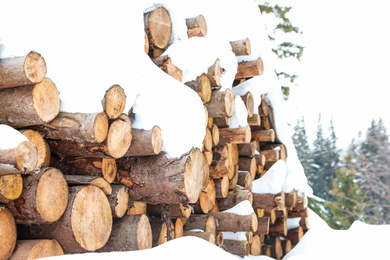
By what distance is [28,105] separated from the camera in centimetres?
147

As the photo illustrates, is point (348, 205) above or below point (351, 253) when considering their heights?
below

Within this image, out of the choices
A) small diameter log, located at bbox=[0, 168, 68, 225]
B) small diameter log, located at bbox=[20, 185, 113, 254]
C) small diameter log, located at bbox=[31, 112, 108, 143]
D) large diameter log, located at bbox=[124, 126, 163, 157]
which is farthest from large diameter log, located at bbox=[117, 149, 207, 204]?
small diameter log, located at bbox=[0, 168, 68, 225]

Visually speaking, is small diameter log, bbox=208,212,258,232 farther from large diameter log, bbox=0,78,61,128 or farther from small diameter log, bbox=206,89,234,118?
large diameter log, bbox=0,78,61,128

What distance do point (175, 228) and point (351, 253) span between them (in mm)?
1196

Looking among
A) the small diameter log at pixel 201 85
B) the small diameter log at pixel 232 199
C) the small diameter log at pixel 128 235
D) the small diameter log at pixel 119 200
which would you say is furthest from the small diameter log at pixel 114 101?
the small diameter log at pixel 232 199

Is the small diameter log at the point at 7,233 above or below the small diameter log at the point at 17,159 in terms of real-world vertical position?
below

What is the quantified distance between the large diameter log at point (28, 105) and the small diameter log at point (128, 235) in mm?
742

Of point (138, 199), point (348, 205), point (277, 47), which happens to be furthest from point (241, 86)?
point (348, 205)

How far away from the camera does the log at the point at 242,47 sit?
11.5 feet

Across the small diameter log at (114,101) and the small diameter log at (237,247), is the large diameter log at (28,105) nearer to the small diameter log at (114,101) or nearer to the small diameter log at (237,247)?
the small diameter log at (114,101)

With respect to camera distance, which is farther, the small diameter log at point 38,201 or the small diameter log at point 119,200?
the small diameter log at point 119,200

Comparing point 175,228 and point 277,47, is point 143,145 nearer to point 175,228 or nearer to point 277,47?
point 175,228

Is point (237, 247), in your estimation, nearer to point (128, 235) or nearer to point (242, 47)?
point (128, 235)

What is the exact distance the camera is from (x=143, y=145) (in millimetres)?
1858
